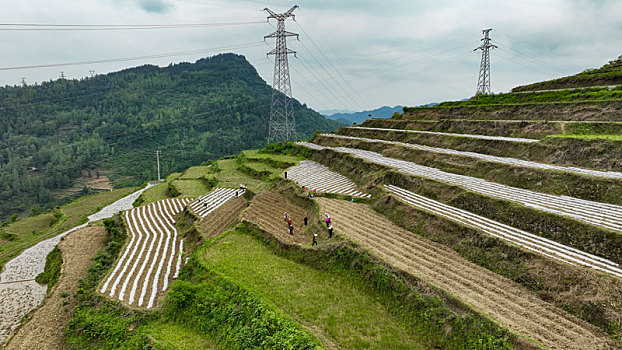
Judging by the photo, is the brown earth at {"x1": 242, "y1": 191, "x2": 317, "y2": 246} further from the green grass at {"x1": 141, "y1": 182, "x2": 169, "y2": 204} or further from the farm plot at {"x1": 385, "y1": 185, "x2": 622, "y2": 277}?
the green grass at {"x1": 141, "y1": 182, "x2": 169, "y2": 204}

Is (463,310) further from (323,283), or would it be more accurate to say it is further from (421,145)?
(421,145)

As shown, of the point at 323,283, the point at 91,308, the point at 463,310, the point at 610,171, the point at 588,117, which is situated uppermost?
the point at 588,117

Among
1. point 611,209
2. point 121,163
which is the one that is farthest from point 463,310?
point 121,163

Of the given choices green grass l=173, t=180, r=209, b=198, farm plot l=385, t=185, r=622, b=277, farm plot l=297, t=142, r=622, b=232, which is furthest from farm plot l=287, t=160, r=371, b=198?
green grass l=173, t=180, r=209, b=198

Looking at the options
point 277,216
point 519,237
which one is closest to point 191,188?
point 277,216

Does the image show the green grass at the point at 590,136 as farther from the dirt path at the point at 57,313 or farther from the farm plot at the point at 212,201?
the dirt path at the point at 57,313

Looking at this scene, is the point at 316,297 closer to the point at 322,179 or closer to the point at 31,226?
the point at 322,179
